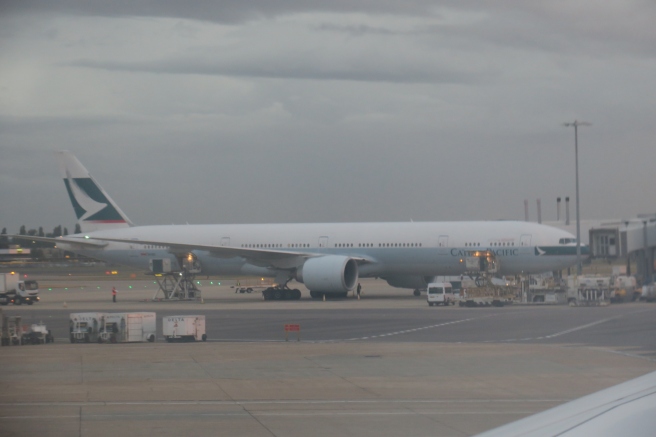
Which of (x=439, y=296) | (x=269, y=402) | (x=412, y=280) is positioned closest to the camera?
(x=269, y=402)

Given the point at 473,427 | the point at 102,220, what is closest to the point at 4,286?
the point at 102,220

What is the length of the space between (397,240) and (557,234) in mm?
8775

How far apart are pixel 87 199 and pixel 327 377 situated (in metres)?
42.4

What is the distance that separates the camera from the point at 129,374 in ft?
57.5

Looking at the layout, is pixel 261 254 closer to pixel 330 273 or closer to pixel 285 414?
pixel 330 273

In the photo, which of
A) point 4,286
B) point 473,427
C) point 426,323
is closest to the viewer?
point 473,427

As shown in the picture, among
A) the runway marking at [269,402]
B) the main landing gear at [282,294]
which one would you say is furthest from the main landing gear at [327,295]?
the runway marking at [269,402]

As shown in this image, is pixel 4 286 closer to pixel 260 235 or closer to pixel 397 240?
pixel 260 235

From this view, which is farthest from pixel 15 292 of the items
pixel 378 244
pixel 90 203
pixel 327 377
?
pixel 327 377

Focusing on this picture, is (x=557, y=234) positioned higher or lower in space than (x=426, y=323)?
higher

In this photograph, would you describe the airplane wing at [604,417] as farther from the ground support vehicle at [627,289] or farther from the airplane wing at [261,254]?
the airplane wing at [261,254]

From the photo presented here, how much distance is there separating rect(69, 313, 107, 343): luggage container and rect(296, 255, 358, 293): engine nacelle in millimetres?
21206

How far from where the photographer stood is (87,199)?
5578cm

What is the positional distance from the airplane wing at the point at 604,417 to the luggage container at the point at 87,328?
76.0 feet
